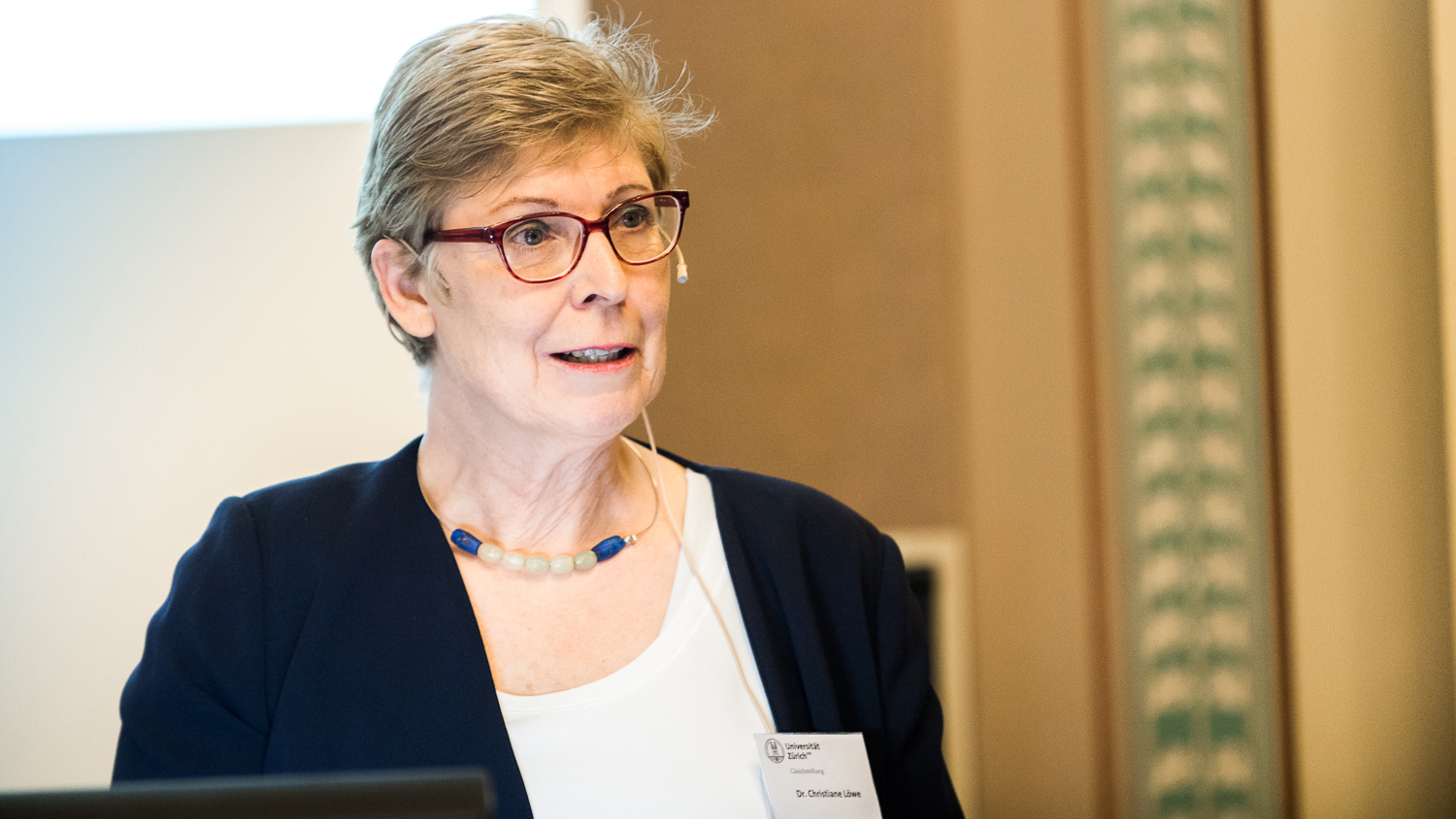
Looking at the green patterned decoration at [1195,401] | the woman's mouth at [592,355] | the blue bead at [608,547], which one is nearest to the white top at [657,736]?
the blue bead at [608,547]

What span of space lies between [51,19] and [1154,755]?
238 centimetres

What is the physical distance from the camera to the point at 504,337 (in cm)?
120

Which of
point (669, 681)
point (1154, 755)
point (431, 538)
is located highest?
point (431, 538)

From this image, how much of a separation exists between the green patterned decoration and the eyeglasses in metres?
0.95

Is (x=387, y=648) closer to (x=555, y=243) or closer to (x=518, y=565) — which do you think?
(x=518, y=565)

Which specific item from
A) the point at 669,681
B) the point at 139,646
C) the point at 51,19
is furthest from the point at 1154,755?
the point at 51,19

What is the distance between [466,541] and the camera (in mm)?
1280

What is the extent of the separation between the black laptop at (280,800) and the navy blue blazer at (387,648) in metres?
0.77

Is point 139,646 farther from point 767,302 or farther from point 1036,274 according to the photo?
point 1036,274

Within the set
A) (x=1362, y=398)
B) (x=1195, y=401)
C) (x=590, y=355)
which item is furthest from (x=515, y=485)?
(x=1362, y=398)

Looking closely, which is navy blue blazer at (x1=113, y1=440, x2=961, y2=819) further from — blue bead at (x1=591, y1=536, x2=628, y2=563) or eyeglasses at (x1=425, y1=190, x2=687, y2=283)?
eyeglasses at (x1=425, y1=190, x2=687, y2=283)

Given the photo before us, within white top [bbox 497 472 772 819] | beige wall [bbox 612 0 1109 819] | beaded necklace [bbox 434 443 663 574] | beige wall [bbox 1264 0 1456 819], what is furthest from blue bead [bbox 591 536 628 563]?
beige wall [bbox 1264 0 1456 819]

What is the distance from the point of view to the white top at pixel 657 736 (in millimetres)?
1140

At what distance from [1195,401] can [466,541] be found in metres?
1.25
